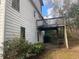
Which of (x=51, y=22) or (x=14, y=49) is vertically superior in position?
(x=51, y=22)

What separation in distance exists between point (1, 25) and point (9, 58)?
75.9 inches

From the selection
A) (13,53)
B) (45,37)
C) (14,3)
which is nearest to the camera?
(13,53)

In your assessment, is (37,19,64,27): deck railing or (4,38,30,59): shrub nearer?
(4,38,30,59): shrub

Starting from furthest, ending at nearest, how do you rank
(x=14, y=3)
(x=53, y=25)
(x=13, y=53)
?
1. (x=53, y=25)
2. (x=14, y=3)
3. (x=13, y=53)

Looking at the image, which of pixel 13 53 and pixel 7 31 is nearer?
pixel 13 53

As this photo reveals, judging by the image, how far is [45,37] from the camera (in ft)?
89.0

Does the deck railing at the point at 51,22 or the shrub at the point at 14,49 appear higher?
the deck railing at the point at 51,22

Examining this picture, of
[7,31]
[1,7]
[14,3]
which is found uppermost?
[14,3]

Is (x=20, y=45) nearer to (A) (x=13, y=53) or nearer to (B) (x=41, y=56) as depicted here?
(A) (x=13, y=53)

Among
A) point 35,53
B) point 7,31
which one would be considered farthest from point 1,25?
point 35,53

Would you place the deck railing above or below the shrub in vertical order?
above

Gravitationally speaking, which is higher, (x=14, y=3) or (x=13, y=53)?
(x=14, y=3)

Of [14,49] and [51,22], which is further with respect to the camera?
[51,22]

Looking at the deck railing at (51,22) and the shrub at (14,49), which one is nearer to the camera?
the shrub at (14,49)
